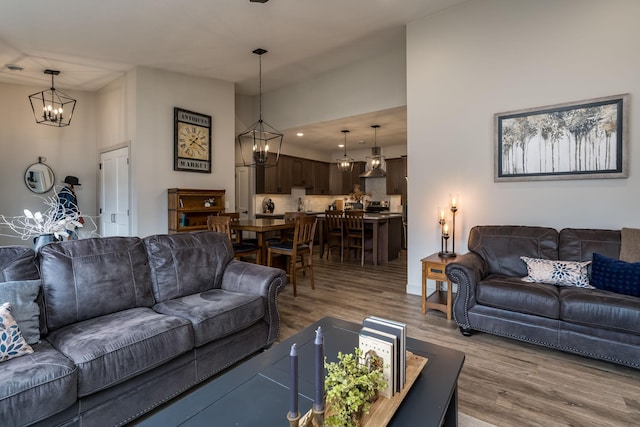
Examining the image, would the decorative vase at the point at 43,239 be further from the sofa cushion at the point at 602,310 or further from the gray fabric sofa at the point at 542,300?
the sofa cushion at the point at 602,310

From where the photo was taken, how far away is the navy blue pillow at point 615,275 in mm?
2334

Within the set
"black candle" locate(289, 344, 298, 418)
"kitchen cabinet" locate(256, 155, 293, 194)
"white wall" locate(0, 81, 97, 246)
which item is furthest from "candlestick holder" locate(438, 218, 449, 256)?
"white wall" locate(0, 81, 97, 246)

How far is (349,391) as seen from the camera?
1.01 metres

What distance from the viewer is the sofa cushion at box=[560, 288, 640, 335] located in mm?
2098

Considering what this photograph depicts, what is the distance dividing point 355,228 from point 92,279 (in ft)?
14.8

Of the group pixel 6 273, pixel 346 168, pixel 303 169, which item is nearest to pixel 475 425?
pixel 6 273

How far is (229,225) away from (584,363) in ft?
12.0

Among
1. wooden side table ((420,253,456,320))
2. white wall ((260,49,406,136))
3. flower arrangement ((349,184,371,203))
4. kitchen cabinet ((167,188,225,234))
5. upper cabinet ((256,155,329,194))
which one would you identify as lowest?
wooden side table ((420,253,456,320))

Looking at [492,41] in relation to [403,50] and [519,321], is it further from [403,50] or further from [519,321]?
[519,321]

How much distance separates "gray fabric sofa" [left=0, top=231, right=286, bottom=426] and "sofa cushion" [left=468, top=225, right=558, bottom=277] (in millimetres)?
2109

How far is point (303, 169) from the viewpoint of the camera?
839 centimetres

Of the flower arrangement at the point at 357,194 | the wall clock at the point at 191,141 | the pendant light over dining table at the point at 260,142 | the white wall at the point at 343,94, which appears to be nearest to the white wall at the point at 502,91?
the white wall at the point at 343,94

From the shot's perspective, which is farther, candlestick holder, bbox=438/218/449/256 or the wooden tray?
candlestick holder, bbox=438/218/449/256

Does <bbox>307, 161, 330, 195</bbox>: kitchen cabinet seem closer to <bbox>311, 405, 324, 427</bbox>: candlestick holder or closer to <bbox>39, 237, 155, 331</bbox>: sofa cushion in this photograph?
<bbox>39, 237, 155, 331</bbox>: sofa cushion
